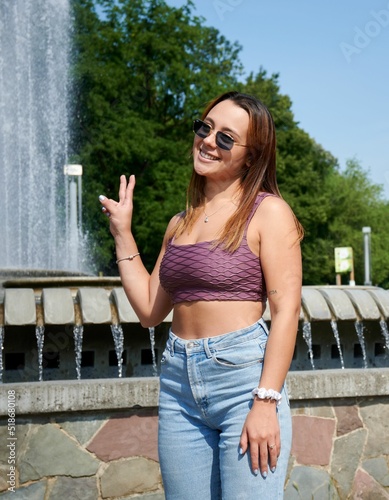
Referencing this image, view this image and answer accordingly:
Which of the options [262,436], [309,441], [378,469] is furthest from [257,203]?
[378,469]

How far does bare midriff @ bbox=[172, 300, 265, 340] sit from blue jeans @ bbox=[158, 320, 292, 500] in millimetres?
24

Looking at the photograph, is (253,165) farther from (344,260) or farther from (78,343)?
(344,260)

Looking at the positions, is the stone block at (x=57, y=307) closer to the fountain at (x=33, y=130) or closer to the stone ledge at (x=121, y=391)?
the stone ledge at (x=121, y=391)

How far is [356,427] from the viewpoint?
4316 millimetres

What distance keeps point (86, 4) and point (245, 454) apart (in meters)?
27.8

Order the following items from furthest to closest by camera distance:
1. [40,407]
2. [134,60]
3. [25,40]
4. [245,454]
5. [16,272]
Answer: [134,60], [25,40], [16,272], [40,407], [245,454]

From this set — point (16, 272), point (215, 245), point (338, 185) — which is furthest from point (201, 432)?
point (338, 185)

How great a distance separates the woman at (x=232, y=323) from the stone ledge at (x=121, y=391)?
1589 mm

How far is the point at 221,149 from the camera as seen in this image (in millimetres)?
2402

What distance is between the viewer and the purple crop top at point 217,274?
2.24m

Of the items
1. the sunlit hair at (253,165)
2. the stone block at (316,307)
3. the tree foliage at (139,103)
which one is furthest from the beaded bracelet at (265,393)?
the tree foliage at (139,103)

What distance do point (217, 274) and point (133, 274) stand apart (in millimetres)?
496

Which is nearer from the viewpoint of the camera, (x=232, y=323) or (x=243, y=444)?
(x=243, y=444)

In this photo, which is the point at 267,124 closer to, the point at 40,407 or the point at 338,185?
the point at 40,407
